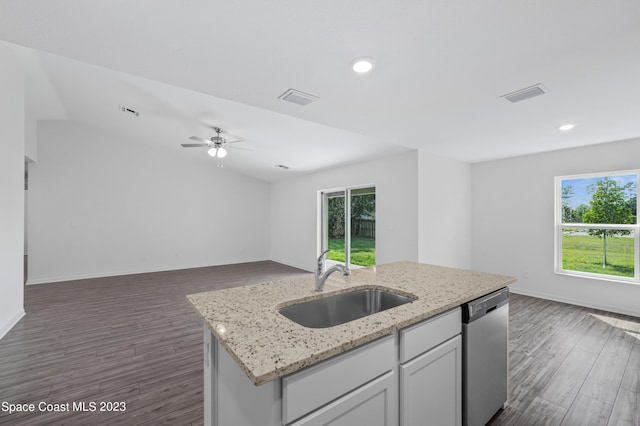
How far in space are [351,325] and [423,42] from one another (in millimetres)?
1747

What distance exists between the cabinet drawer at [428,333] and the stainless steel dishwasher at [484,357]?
0.11 m

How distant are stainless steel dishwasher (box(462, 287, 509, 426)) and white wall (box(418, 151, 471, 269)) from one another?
249 centimetres

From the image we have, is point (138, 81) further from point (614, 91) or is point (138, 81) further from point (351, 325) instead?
point (614, 91)

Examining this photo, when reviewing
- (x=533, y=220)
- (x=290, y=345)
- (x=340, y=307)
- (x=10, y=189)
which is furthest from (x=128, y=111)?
(x=533, y=220)

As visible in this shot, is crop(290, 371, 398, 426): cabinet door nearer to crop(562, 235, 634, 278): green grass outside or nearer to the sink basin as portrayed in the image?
the sink basin

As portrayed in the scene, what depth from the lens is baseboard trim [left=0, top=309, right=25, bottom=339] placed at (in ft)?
10.0

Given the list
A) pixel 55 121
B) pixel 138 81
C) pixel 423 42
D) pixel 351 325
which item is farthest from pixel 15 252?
pixel 423 42

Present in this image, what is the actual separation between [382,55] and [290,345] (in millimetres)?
1883

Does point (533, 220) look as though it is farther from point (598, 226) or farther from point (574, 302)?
point (574, 302)

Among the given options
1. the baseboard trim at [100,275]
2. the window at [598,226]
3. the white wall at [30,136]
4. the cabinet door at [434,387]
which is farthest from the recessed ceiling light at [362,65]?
the baseboard trim at [100,275]

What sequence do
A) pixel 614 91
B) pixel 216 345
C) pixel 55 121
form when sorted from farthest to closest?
1. pixel 55 121
2. pixel 614 91
3. pixel 216 345

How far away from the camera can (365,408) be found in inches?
43.8

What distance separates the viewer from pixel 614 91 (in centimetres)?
237

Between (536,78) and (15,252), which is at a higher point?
(536,78)
